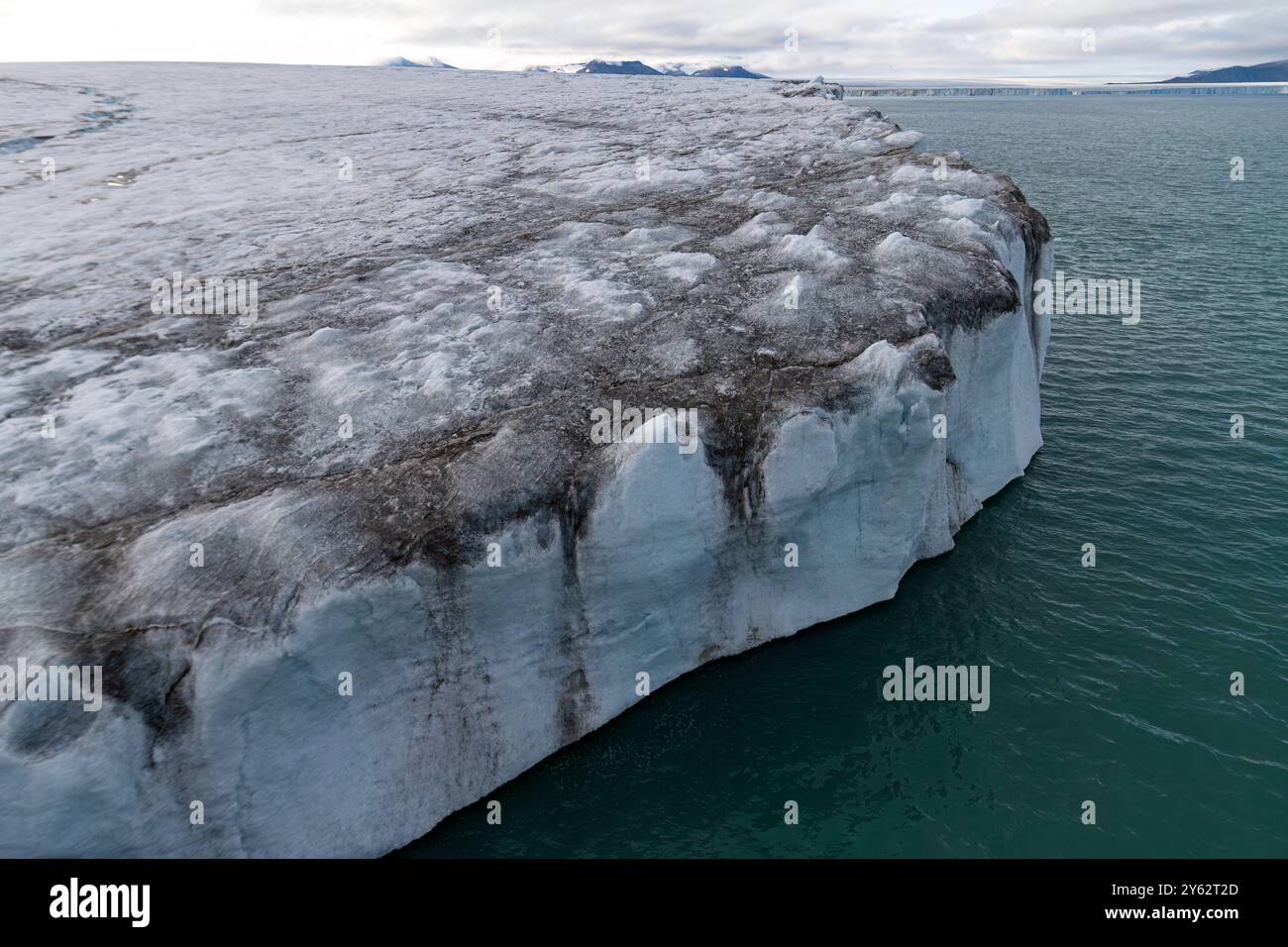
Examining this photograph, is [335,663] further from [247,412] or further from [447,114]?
[447,114]

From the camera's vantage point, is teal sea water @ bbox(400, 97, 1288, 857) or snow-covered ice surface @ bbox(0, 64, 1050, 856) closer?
snow-covered ice surface @ bbox(0, 64, 1050, 856)

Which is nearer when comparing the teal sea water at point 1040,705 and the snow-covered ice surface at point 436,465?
the snow-covered ice surface at point 436,465
